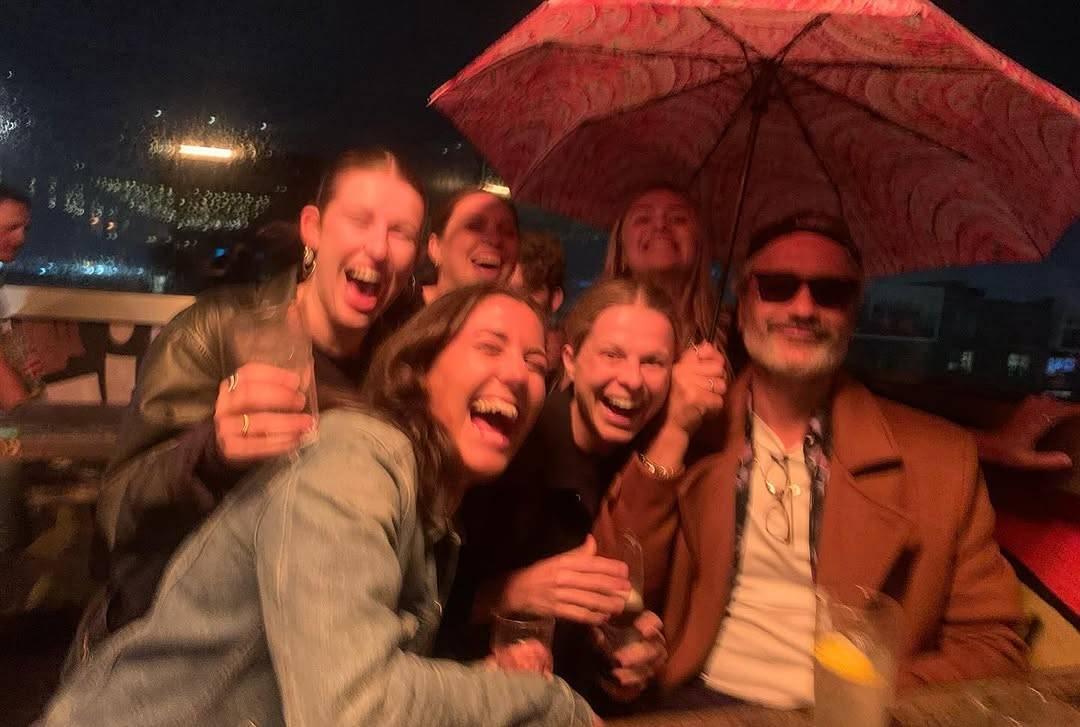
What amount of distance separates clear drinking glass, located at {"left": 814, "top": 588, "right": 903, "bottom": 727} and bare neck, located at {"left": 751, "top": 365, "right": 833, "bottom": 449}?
0.68 meters

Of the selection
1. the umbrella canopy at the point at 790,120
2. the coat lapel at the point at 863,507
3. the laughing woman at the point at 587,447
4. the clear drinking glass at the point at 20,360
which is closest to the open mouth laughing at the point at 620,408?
the laughing woman at the point at 587,447

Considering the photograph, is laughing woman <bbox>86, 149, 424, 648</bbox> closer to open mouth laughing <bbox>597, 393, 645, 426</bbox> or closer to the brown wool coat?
open mouth laughing <bbox>597, 393, 645, 426</bbox>

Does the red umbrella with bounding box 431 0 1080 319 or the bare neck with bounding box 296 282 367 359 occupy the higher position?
the red umbrella with bounding box 431 0 1080 319

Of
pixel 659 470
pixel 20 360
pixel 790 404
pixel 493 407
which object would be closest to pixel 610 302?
pixel 659 470

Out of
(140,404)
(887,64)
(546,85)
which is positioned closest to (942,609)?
(887,64)

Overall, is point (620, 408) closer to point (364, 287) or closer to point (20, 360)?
point (364, 287)

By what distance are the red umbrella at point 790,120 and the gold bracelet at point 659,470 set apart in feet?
2.16

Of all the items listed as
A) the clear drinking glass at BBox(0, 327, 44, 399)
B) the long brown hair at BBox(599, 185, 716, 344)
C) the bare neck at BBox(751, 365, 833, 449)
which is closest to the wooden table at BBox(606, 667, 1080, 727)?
the bare neck at BBox(751, 365, 833, 449)

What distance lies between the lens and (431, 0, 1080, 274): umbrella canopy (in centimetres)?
162

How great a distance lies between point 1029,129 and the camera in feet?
5.79

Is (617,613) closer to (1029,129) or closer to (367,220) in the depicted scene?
(367,220)

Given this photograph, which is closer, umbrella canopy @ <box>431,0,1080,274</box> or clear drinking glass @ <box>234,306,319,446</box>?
clear drinking glass @ <box>234,306,319,446</box>

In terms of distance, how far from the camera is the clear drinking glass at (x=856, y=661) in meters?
1.22

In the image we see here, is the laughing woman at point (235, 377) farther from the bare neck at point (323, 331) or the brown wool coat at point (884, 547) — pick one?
the brown wool coat at point (884, 547)
